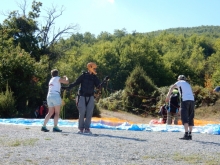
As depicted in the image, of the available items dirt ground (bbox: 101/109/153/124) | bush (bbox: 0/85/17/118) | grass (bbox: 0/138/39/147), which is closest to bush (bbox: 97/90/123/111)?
dirt ground (bbox: 101/109/153/124)

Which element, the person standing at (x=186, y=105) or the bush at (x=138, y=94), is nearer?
the person standing at (x=186, y=105)

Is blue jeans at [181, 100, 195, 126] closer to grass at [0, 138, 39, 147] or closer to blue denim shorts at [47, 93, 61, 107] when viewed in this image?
blue denim shorts at [47, 93, 61, 107]

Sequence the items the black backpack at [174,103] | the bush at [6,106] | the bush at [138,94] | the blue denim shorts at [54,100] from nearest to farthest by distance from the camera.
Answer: the blue denim shorts at [54,100]
the black backpack at [174,103]
the bush at [6,106]
the bush at [138,94]

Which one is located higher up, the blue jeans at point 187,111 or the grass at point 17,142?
the blue jeans at point 187,111

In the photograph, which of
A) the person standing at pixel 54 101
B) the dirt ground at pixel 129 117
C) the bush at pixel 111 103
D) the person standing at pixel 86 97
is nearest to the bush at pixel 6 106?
the dirt ground at pixel 129 117

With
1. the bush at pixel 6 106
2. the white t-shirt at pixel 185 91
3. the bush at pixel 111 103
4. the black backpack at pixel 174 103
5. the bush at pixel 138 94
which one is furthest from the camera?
the bush at pixel 111 103

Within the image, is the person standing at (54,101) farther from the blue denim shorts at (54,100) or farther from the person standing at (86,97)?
the person standing at (86,97)

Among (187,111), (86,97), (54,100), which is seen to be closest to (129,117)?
(86,97)

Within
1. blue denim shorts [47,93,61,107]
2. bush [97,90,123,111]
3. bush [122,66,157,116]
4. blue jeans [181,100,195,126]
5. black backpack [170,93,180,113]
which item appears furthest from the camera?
bush [97,90,123,111]

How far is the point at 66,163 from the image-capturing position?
6.38 m

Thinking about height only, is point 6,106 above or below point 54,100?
below

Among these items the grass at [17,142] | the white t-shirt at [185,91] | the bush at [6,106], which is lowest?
the grass at [17,142]

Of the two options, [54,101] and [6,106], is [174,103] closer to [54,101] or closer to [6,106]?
[54,101]

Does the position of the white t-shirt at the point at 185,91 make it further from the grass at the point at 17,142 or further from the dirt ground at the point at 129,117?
the dirt ground at the point at 129,117
